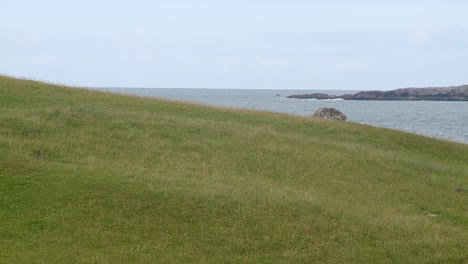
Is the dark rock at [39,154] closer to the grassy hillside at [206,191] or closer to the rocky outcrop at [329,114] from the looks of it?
the grassy hillside at [206,191]

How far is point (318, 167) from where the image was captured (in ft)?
91.4

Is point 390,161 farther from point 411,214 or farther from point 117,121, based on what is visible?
point 117,121

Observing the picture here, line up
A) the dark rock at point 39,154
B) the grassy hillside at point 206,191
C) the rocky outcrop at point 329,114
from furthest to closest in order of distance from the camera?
the rocky outcrop at point 329,114 → the dark rock at point 39,154 → the grassy hillside at point 206,191

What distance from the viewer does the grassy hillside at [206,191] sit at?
17.6 meters

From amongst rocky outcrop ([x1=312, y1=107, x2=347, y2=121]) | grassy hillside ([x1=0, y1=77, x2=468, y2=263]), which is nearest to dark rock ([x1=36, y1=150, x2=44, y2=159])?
grassy hillside ([x1=0, y1=77, x2=468, y2=263])

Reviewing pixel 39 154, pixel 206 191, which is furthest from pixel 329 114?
pixel 206 191

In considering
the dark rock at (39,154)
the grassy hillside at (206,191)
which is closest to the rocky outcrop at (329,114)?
the grassy hillside at (206,191)

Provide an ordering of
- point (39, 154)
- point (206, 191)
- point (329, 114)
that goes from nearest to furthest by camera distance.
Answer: point (206, 191) → point (39, 154) → point (329, 114)

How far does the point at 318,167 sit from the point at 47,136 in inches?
378

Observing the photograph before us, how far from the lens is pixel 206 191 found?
21359 mm

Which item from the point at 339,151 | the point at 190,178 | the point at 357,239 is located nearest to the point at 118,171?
the point at 190,178

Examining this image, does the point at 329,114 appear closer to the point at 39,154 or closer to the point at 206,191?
the point at 39,154

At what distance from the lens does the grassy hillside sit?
57.7 feet

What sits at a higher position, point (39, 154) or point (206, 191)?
point (39, 154)
